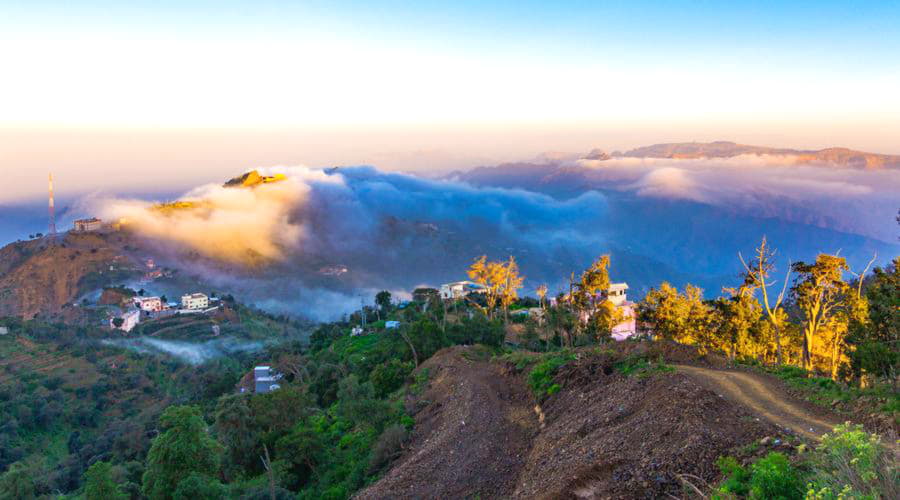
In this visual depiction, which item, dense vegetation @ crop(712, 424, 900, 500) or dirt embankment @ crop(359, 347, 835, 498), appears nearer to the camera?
dense vegetation @ crop(712, 424, 900, 500)

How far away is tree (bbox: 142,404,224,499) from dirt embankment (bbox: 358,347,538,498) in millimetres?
5786

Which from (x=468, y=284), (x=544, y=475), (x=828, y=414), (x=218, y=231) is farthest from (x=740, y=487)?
(x=218, y=231)

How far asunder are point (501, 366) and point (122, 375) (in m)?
57.6

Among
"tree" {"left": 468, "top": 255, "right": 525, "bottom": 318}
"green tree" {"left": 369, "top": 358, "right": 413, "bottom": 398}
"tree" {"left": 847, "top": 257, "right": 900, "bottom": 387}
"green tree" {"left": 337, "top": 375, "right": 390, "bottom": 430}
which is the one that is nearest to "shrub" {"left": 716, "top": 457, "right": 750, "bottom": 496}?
"tree" {"left": 847, "top": 257, "right": 900, "bottom": 387}

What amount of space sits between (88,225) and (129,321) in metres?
68.6

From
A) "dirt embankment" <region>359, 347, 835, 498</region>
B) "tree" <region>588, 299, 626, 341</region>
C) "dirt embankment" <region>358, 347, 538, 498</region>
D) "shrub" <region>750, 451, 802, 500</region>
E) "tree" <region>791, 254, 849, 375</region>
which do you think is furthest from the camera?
"tree" <region>588, 299, 626, 341</region>

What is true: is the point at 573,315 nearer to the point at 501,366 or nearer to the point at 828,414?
the point at 501,366

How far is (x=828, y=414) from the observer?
1141 cm

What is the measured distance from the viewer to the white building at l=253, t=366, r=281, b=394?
45.5 metres

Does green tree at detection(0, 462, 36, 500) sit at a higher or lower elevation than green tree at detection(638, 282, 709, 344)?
lower

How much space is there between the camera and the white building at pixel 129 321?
91.0 m

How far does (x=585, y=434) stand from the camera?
40.3 ft

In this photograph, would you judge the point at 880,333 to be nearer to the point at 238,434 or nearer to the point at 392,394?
the point at 392,394

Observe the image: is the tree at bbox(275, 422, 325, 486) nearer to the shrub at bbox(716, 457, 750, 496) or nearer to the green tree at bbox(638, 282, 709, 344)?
the shrub at bbox(716, 457, 750, 496)
